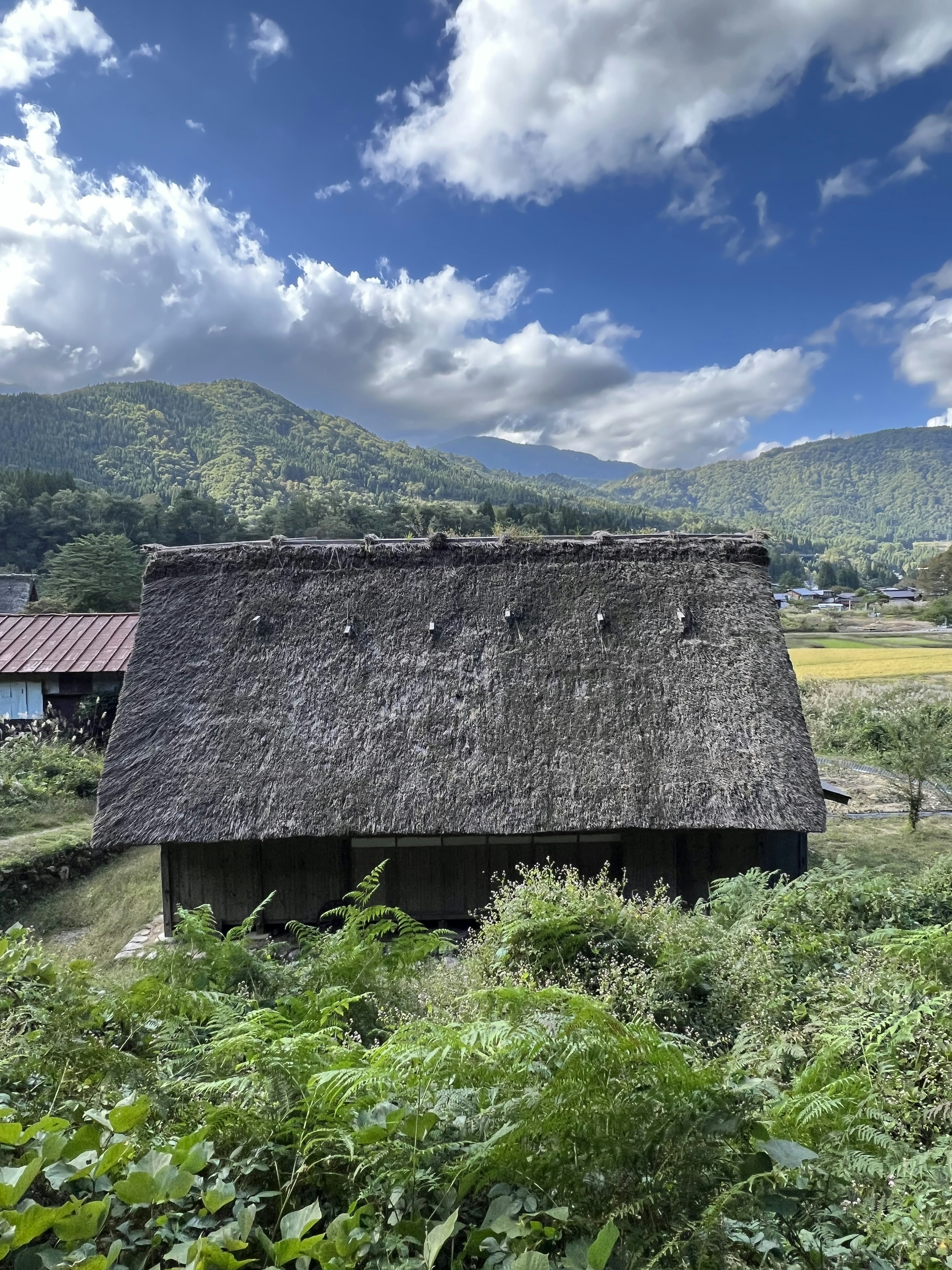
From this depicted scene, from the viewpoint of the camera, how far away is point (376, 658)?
29.6ft

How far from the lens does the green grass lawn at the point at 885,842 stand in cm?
1115

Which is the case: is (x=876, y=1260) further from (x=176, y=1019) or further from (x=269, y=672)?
(x=269, y=672)

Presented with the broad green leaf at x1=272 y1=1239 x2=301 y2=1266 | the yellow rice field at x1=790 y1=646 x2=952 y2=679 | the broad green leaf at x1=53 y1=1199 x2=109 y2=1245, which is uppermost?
the yellow rice field at x1=790 y1=646 x2=952 y2=679

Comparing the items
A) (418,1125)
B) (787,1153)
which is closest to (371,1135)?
(418,1125)

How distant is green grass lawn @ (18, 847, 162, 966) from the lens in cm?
873

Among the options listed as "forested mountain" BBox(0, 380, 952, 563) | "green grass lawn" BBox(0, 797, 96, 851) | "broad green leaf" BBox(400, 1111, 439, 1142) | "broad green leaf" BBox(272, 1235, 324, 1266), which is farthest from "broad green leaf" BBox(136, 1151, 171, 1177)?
"forested mountain" BBox(0, 380, 952, 563)

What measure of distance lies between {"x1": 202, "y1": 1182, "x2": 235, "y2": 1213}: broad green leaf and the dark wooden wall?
6.90m

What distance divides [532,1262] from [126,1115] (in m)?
1.05

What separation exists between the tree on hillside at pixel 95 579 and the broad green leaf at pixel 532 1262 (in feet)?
100

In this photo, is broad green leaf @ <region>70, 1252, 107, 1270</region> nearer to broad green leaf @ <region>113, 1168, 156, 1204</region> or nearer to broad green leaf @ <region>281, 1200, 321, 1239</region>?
broad green leaf @ <region>113, 1168, 156, 1204</region>

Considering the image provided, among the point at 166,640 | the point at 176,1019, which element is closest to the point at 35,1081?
the point at 176,1019

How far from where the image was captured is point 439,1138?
5.93ft

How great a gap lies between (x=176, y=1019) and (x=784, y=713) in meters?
7.68

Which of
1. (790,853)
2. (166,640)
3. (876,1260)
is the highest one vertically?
(166,640)
